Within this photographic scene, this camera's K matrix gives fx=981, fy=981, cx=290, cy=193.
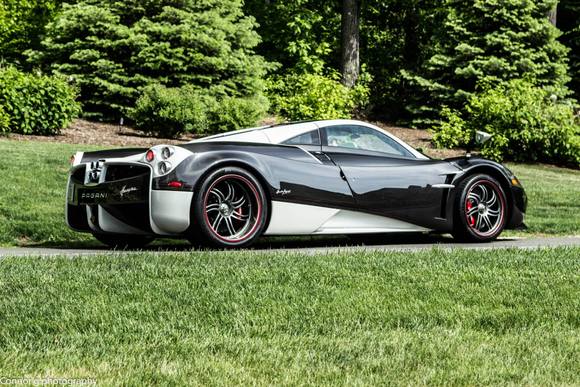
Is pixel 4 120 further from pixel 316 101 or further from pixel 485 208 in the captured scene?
pixel 485 208

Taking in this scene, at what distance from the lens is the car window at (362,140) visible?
967 centimetres

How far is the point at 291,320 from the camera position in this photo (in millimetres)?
5312

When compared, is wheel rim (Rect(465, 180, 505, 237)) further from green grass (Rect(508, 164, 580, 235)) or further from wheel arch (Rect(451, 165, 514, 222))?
green grass (Rect(508, 164, 580, 235))

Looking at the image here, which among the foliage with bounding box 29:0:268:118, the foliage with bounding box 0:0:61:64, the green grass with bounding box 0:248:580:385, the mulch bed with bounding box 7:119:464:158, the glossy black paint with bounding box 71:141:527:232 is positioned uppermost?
the foliage with bounding box 0:0:61:64

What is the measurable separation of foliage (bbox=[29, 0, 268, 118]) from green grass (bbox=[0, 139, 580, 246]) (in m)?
4.93

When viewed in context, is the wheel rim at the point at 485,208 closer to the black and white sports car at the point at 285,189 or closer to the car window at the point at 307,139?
the black and white sports car at the point at 285,189

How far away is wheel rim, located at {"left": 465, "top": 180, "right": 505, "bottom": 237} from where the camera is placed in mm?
10180

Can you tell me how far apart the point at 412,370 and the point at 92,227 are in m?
5.40

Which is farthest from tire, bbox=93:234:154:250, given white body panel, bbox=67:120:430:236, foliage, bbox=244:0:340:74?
foliage, bbox=244:0:340:74

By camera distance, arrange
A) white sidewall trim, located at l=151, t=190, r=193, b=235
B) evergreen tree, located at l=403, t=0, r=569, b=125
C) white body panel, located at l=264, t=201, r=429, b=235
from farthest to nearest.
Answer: evergreen tree, located at l=403, t=0, r=569, b=125
white body panel, located at l=264, t=201, r=429, b=235
white sidewall trim, located at l=151, t=190, r=193, b=235

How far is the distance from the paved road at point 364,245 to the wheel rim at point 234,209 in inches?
14.8

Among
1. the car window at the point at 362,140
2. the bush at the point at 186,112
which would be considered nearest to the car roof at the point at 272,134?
the car window at the point at 362,140

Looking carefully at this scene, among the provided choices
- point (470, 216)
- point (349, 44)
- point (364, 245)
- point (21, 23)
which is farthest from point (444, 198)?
point (21, 23)

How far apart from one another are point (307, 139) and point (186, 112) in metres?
10.8
